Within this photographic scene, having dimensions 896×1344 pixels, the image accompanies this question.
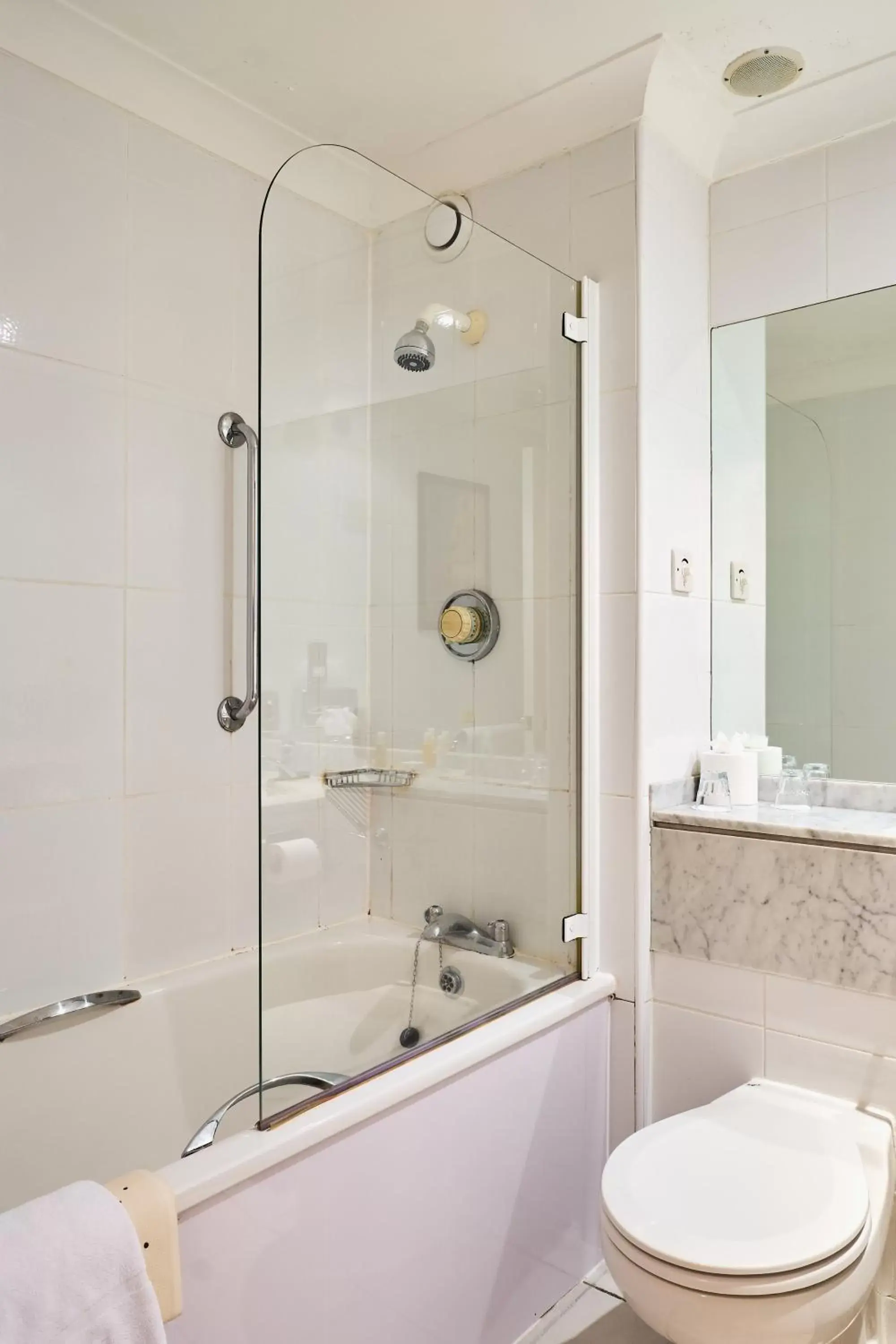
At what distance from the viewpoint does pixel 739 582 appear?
213 centimetres

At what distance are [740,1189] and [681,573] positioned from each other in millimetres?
1148

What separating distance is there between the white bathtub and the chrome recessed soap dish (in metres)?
0.23

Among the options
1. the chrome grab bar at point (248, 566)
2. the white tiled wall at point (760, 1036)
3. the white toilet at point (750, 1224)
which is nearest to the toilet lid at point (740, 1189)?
the white toilet at point (750, 1224)

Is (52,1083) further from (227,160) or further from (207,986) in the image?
(227,160)

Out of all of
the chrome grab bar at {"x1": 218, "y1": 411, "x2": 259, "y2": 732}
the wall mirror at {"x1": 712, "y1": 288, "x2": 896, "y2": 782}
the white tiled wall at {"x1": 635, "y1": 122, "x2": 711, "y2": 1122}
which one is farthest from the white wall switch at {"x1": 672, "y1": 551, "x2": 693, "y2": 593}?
the chrome grab bar at {"x1": 218, "y1": 411, "x2": 259, "y2": 732}

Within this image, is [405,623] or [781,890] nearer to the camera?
[405,623]

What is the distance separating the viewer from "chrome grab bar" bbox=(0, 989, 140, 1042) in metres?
1.61

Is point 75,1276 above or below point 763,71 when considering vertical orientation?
below

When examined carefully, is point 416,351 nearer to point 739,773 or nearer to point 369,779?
point 369,779

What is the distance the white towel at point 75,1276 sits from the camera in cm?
92

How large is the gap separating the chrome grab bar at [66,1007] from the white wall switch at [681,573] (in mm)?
1356

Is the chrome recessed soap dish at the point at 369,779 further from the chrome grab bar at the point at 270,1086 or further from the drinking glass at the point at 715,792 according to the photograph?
the drinking glass at the point at 715,792

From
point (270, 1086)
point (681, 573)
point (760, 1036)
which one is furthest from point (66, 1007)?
point (681, 573)

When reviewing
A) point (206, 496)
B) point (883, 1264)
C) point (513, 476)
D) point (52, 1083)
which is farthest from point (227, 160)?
point (883, 1264)
